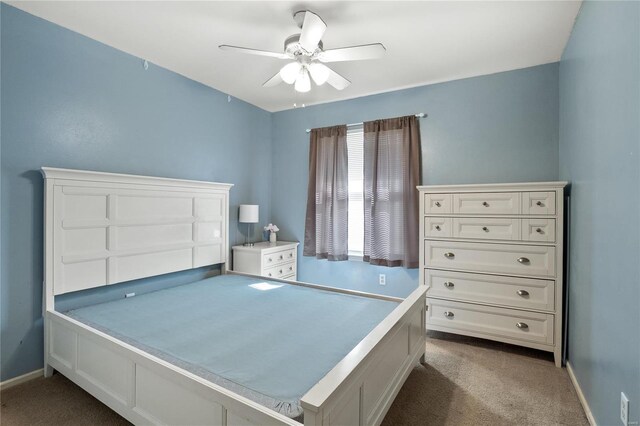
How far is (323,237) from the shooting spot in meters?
4.00

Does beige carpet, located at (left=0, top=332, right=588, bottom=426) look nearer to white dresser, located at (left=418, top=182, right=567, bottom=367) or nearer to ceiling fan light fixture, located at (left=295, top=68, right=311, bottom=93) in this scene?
white dresser, located at (left=418, top=182, right=567, bottom=367)

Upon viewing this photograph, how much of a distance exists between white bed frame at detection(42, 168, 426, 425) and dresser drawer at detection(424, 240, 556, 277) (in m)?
0.57

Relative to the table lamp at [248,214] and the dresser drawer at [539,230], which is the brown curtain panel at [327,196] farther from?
the dresser drawer at [539,230]

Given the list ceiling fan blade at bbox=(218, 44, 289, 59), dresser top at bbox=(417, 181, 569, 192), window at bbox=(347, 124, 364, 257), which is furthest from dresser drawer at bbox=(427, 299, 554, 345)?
ceiling fan blade at bbox=(218, 44, 289, 59)

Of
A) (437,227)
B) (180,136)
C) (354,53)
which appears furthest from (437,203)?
(180,136)

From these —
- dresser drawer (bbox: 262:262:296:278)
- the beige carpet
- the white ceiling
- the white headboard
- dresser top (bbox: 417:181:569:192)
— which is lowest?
the beige carpet

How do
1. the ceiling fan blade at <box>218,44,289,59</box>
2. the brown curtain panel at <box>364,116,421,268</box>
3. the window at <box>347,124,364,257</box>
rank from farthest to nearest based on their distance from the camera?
1. the window at <box>347,124,364,257</box>
2. the brown curtain panel at <box>364,116,421,268</box>
3. the ceiling fan blade at <box>218,44,289,59</box>

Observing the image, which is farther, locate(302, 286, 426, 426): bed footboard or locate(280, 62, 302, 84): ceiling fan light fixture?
locate(280, 62, 302, 84): ceiling fan light fixture

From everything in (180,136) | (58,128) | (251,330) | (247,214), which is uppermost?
(180,136)

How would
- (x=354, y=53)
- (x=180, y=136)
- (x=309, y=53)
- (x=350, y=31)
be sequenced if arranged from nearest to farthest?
(x=354, y=53), (x=309, y=53), (x=350, y=31), (x=180, y=136)

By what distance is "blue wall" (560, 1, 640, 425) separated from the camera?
1271mm

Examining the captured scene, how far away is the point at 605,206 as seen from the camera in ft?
5.28

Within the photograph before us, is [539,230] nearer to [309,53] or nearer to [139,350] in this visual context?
[309,53]

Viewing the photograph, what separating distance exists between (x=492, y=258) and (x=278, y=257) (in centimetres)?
235
